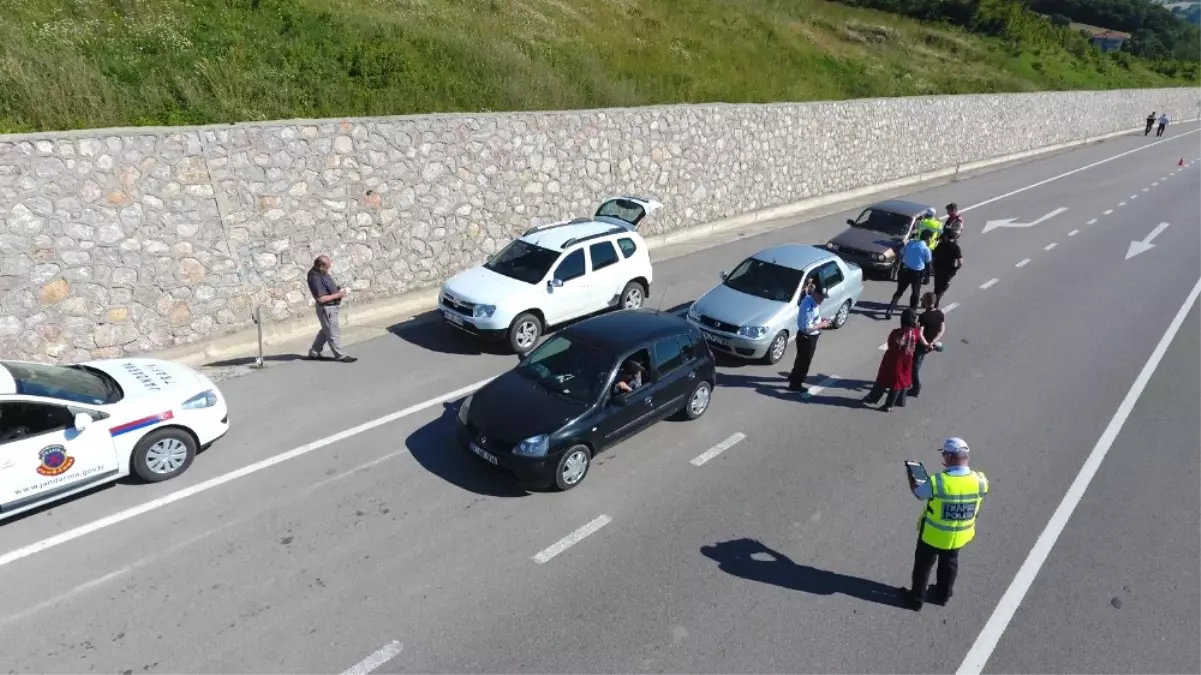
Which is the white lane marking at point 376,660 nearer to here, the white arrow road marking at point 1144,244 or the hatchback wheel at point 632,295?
the hatchback wheel at point 632,295

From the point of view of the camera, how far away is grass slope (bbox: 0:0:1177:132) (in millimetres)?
12367

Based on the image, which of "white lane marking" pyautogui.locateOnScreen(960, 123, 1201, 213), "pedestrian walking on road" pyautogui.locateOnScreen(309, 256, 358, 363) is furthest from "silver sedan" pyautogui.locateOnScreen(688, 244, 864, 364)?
"white lane marking" pyautogui.locateOnScreen(960, 123, 1201, 213)

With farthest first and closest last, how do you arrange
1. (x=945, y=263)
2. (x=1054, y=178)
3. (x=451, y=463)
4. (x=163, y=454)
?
1. (x=1054, y=178)
2. (x=945, y=263)
3. (x=451, y=463)
4. (x=163, y=454)

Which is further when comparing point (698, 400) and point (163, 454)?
point (698, 400)

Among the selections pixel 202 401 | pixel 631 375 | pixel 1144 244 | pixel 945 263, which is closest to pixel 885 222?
pixel 945 263

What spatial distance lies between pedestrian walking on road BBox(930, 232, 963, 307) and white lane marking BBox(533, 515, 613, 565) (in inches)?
369

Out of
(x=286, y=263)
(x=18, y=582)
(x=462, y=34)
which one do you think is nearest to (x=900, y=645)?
(x=18, y=582)

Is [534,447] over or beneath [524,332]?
over

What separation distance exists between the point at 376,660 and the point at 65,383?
4.81 meters

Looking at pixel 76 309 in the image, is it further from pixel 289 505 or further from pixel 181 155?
pixel 289 505

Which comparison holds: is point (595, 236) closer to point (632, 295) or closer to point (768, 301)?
point (632, 295)

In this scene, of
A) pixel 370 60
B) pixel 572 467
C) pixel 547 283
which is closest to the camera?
pixel 572 467

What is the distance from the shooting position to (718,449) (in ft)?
31.0

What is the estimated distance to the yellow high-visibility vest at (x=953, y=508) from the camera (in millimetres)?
6234
